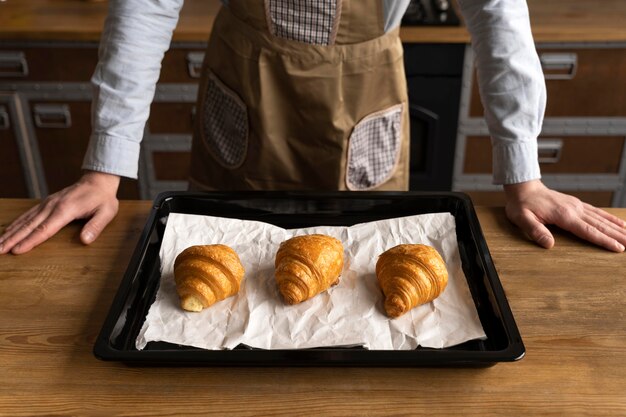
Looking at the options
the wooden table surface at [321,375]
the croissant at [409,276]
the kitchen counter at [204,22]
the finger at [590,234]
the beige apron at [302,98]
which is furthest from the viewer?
the kitchen counter at [204,22]

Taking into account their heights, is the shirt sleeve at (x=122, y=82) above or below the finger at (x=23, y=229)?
above

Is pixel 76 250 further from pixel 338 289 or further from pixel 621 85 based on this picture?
pixel 621 85

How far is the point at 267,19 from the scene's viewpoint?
114 cm

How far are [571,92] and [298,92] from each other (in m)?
1.30

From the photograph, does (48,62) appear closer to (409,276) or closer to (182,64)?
(182,64)

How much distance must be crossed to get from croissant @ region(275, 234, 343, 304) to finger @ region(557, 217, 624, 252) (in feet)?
1.23

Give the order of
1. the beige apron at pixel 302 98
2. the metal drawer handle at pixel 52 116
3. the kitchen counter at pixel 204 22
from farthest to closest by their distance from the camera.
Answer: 1. the metal drawer handle at pixel 52 116
2. the kitchen counter at pixel 204 22
3. the beige apron at pixel 302 98

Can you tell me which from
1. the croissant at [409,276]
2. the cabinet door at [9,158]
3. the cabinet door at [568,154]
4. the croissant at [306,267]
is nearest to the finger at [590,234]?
the croissant at [409,276]

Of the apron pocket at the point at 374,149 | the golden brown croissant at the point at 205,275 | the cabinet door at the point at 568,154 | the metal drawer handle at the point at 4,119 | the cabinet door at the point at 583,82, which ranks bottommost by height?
the cabinet door at the point at 568,154

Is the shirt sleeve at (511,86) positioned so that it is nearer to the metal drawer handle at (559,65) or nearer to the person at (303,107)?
the person at (303,107)

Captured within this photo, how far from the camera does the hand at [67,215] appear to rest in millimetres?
928

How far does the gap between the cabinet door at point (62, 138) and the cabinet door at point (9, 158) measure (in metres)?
0.08

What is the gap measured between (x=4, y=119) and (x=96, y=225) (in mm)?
1462

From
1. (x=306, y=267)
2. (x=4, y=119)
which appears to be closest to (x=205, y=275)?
(x=306, y=267)
